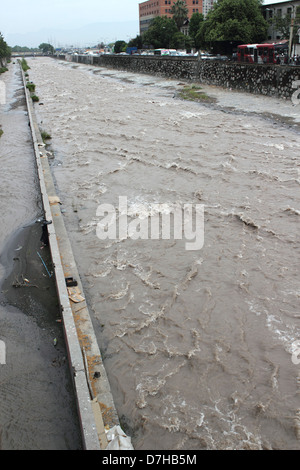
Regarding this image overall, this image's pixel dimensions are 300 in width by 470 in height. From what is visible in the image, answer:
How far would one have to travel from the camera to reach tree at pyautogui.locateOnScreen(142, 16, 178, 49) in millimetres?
71875

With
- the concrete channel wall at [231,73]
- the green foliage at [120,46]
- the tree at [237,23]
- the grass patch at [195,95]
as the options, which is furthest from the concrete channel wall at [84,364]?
the green foliage at [120,46]

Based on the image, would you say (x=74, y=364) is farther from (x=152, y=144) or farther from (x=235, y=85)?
(x=235, y=85)

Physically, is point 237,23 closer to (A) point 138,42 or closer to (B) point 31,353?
(A) point 138,42

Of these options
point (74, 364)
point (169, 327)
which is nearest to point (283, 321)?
point (169, 327)

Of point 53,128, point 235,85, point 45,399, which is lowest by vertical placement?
point 45,399

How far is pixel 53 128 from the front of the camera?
20766mm

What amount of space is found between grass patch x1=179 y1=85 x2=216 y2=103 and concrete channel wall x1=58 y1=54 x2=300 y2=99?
2.22m

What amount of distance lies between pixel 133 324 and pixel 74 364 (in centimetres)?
171

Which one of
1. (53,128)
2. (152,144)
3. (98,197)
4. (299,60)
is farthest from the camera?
(299,60)

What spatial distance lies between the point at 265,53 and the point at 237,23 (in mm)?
11936

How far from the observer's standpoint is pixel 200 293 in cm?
698

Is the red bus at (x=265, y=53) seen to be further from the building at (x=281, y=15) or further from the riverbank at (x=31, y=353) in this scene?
the riverbank at (x=31, y=353)

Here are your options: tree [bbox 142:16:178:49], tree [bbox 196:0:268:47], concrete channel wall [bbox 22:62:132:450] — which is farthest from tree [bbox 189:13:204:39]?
concrete channel wall [bbox 22:62:132:450]

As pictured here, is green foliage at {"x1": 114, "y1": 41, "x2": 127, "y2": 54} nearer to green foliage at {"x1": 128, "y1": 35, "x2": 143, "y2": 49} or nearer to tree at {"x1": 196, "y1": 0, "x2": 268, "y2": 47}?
green foliage at {"x1": 128, "y1": 35, "x2": 143, "y2": 49}
